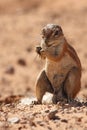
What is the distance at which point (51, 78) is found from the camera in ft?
36.6

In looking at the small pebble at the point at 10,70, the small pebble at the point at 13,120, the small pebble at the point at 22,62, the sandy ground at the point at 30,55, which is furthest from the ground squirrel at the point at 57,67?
the small pebble at the point at 22,62

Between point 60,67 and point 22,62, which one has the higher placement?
point 22,62

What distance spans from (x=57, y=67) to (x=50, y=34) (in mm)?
776

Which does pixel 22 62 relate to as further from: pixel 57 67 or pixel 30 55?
pixel 57 67

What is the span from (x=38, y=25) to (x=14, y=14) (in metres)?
3.26

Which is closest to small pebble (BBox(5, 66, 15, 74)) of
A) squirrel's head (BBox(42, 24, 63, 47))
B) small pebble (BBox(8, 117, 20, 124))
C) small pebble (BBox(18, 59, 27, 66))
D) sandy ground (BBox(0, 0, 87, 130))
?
sandy ground (BBox(0, 0, 87, 130))

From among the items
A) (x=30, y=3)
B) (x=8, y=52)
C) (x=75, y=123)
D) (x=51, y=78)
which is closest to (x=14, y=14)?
(x=30, y=3)

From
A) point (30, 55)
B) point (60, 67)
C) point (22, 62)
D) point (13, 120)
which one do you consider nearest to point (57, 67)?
point (60, 67)

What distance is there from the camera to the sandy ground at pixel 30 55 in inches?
380

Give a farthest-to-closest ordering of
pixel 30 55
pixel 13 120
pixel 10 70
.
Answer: pixel 30 55, pixel 10 70, pixel 13 120

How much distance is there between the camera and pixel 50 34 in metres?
10.4

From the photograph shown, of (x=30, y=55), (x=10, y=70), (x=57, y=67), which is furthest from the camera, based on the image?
(x=30, y=55)

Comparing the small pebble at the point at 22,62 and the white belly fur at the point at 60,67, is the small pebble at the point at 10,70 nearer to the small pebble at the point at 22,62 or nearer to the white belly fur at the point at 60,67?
the small pebble at the point at 22,62

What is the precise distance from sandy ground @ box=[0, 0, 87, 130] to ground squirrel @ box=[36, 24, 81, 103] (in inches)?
22.9
